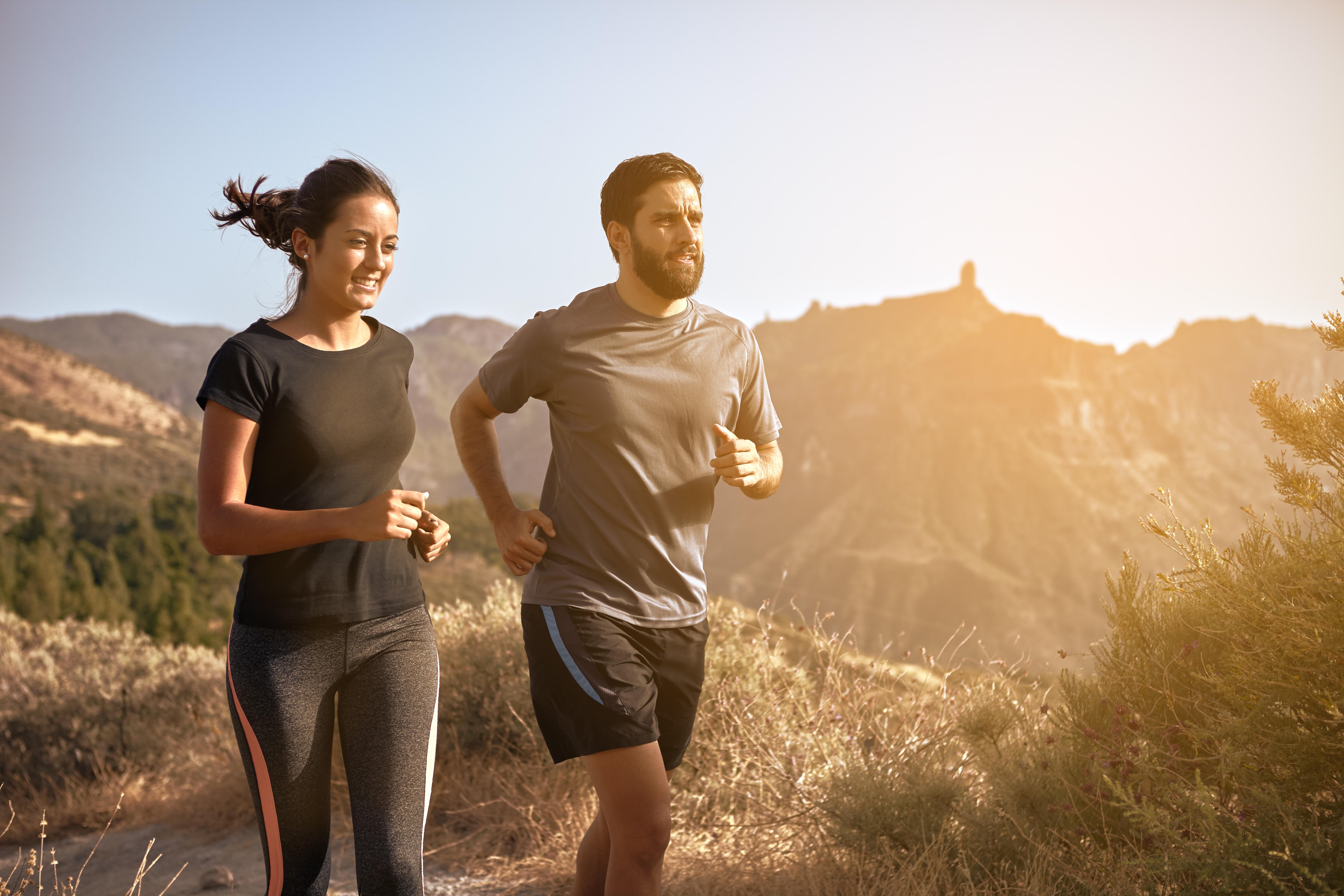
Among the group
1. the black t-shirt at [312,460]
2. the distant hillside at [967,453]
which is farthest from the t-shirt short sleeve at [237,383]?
the distant hillside at [967,453]

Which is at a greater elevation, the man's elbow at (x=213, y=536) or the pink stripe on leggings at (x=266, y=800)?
the man's elbow at (x=213, y=536)

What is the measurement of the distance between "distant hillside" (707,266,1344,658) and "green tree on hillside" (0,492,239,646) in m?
58.1

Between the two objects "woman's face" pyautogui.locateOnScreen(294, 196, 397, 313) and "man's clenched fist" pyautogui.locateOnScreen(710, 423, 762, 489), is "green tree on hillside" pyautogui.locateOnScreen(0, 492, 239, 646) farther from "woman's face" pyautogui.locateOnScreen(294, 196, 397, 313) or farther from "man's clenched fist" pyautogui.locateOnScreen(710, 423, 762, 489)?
"man's clenched fist" pyautogui.locateOnScreen(710, 423, 762, 489)

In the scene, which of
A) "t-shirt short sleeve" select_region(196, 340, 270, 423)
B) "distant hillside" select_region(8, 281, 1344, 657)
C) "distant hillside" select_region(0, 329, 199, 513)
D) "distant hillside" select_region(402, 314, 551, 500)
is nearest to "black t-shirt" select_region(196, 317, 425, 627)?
"t-shirt short sleeve" select_region(196, 340, 270, 423)

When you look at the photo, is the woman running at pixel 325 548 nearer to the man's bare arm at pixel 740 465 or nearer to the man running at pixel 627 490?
the man running at pixel 627 490

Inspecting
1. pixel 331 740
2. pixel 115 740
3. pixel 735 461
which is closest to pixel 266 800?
pixel 331 740

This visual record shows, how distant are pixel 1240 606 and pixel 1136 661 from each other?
1.61 feet

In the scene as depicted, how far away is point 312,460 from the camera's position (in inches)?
74.0

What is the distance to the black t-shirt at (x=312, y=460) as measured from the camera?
181cm

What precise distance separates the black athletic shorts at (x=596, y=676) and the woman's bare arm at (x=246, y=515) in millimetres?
515

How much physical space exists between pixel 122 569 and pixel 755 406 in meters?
22.9

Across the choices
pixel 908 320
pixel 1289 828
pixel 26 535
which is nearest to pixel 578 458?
pixel 1289 828

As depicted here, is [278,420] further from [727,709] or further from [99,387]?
[99,387]

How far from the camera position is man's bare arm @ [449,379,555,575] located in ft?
7.64
